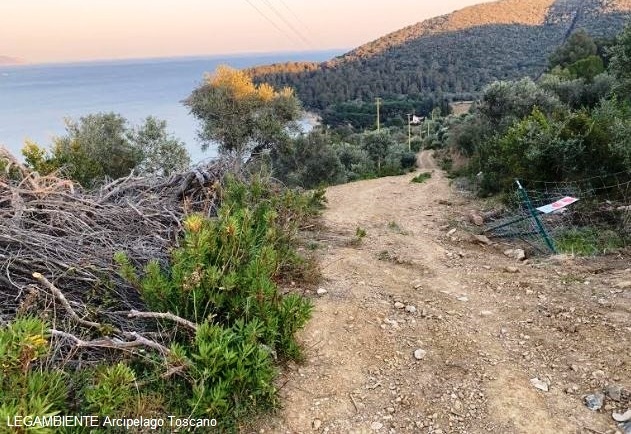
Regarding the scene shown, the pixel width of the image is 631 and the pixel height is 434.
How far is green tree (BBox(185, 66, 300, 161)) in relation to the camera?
1836cm

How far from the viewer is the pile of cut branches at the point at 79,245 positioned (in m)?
3.67

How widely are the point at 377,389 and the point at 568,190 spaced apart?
22.8ft

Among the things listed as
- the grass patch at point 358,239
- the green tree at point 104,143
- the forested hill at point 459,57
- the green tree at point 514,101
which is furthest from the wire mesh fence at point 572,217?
the forested hill at point 459,57

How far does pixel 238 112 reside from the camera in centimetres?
1866

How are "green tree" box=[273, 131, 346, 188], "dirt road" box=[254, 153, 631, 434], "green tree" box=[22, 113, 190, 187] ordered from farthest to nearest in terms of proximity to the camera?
"green tree" box=[273, 131, 346, 188], "green tree" box=[22, 113, 190, 187], "dirt road" box=[254, 153, 631, 434]

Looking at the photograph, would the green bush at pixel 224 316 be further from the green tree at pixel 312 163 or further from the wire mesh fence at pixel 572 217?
the green tree at pixel 312 163

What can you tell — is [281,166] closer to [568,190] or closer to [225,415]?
[568,190]

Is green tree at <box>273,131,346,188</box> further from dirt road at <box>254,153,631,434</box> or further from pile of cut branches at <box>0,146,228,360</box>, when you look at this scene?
dirt road at <box>254,153,631,434</box>

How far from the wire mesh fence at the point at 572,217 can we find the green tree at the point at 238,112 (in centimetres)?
1123

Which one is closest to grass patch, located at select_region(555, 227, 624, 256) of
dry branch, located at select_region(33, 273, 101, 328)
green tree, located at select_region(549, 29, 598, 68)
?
dry branch, located at select_region(33, 273, 101, 328)

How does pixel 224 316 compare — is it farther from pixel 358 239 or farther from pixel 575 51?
pixel 575 51

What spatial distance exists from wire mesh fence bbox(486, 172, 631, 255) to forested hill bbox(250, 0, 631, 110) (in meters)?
54.1

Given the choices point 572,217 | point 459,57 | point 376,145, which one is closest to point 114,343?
point 572,217

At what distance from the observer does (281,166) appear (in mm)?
20531
